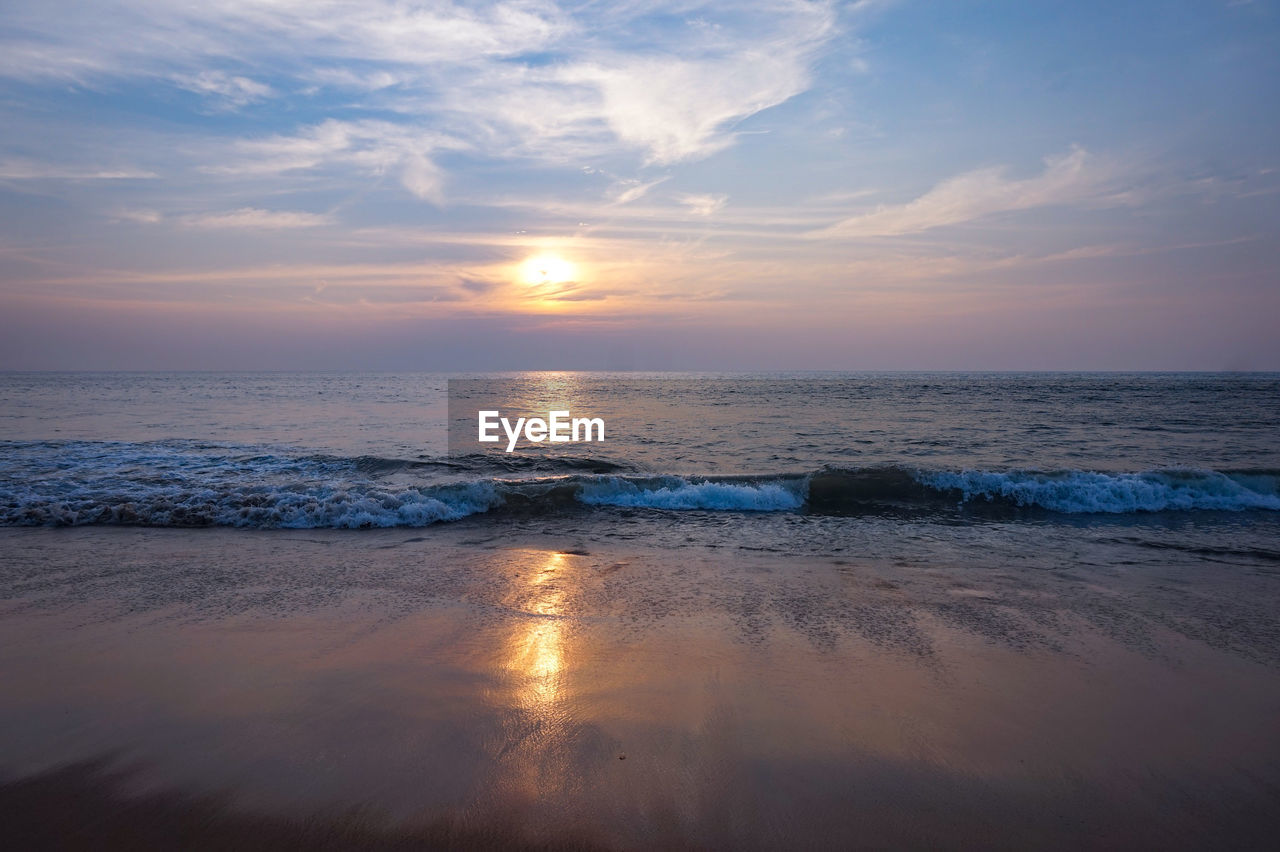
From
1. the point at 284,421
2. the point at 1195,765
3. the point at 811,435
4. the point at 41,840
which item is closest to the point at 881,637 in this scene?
the point at 1195,765

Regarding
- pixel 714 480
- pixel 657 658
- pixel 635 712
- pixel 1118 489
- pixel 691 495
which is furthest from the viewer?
pixel 714 480

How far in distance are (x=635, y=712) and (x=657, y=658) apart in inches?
33.9

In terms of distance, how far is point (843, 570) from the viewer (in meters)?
7.65

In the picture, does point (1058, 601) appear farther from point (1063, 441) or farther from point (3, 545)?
point (1063, 441)

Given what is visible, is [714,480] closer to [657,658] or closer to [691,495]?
[691,495]

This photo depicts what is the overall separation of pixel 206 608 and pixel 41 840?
326 cm

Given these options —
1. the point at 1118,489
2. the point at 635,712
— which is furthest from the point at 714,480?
the point at 635,712

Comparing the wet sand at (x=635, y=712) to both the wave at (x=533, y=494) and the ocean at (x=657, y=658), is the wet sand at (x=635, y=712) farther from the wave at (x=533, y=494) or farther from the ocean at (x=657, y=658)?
the wave at (x=533, y=494)

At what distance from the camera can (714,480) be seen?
1320 cm

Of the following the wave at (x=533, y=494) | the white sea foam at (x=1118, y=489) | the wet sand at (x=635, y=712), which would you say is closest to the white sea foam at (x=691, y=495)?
the wave at (x=533, y=494)

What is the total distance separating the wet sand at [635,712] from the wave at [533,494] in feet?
10.8

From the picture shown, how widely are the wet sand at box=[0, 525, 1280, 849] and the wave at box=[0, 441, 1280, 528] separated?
3.30 metres

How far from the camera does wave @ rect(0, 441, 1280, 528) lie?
10.2 meters

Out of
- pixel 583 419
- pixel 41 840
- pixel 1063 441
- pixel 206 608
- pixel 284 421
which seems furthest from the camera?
pixel 583 419
